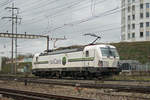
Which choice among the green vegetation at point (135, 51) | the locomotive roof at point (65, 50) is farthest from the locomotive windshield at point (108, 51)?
the green vegetation at point (135, 51)

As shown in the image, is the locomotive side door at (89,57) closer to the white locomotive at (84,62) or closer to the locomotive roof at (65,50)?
the white locomotive at (84,62)

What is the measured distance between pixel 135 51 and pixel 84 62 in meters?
42.1

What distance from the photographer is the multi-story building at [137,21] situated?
89688 millimetres

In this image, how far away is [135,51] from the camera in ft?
232

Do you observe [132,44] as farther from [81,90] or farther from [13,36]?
[81,90]

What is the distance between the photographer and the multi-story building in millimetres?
89688

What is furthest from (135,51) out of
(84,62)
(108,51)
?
(84,62)

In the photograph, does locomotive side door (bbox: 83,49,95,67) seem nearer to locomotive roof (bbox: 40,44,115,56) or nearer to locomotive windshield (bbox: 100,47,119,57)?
locomotive windshield (bbox: 100,47,119,57)

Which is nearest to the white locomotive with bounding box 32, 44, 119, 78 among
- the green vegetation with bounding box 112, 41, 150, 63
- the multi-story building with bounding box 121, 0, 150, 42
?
the green vegetation with bounding box 112, 41, 150, 63

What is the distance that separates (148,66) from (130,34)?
152ft

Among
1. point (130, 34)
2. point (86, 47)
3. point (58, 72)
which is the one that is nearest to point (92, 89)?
point (86, 47)

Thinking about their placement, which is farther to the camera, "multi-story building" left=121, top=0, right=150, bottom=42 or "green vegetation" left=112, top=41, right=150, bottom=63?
"multi-story building" left=121, top=0, right=150, bottom=42

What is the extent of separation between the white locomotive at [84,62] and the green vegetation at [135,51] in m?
31.2

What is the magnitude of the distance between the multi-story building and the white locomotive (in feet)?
184
